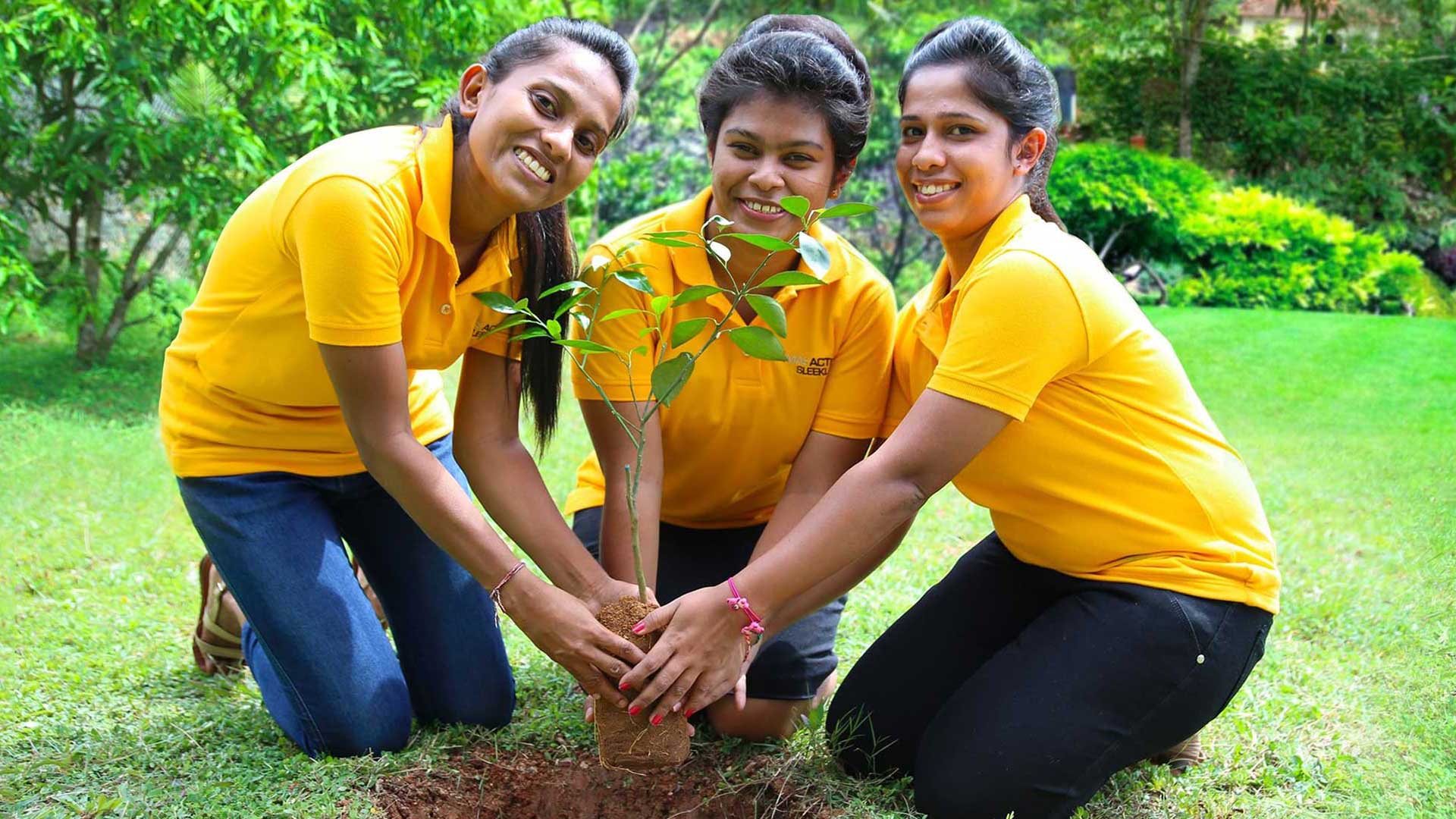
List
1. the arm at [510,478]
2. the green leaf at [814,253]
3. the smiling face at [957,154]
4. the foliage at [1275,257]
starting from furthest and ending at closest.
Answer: the foliage at [1275,257]
the arm at [510,478]
the smiling face at [957,154]
the green leaf at [814,253]

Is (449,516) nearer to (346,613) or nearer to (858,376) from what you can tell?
(346,613)

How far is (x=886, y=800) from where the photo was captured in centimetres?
222

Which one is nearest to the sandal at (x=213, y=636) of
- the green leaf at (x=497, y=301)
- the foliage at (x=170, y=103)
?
the green leaf at (x=497, y=301)

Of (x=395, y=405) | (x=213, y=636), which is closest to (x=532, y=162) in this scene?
(x=395, y=405)

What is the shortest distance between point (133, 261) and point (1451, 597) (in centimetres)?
Answer: 530

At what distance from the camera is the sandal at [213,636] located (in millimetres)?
2721

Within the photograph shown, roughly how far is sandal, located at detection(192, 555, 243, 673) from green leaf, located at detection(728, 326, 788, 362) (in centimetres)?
145

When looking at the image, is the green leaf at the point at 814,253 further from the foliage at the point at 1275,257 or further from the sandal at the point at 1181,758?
the foliage at the point at 1275,257

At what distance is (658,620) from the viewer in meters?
2.04

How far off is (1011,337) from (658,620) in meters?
0.74

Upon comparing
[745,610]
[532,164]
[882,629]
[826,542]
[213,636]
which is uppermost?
[532,164]

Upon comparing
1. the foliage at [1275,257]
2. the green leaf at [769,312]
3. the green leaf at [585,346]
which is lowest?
the foliage at [1275,257]

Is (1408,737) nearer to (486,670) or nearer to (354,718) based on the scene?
(486,670)

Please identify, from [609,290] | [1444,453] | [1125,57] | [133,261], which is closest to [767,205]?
[609,290]
